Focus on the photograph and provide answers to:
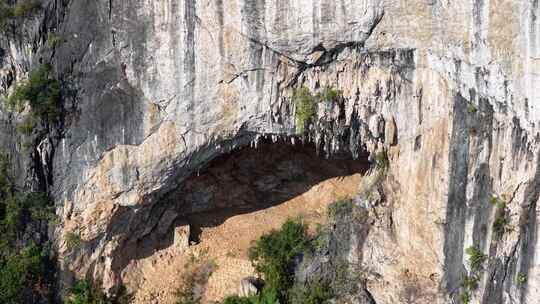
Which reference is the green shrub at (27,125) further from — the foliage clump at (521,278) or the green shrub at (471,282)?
the foliage clump at (521,278)

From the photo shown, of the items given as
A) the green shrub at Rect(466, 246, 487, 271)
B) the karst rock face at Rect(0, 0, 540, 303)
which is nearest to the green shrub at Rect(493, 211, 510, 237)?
the karst rock face at Rect(0, 0, 540, 303)

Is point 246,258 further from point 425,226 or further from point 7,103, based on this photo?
point 7,103

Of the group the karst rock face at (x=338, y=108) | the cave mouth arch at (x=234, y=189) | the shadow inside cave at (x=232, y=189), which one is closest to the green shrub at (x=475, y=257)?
the karst rock face at (x=338, y=108)

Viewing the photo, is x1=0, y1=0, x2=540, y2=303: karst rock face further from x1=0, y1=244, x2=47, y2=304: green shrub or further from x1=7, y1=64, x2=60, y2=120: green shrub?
x1=0, y1=244, x2=47, y2=304: green shrub

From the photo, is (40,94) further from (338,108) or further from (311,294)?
(311,294)

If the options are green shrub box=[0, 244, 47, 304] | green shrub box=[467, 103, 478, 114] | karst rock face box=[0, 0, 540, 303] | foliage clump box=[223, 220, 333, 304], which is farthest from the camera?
foliage clump box=[223, 220, 333, 304]

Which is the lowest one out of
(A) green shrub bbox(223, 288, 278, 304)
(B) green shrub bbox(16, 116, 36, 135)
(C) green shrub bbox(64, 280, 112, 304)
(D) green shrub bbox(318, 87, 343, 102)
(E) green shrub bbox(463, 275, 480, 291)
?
(A) green shrub bbox(223, 288, 278, 304)

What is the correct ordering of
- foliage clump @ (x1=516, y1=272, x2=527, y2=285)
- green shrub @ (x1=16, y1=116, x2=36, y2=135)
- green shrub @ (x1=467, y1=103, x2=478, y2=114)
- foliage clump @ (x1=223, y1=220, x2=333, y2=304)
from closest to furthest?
green shrub @ (x1=467, y1=103, x2=478, y2=114)
foliage clump @ (x1=516, y1=272, x2=527, y2=285)
green shrub @ (x1=16, y1=116, x2=36, y2=135)
foliage clump @ (x1=223, y1=220, x2=333, y2=304)
